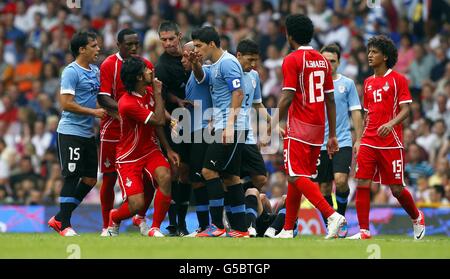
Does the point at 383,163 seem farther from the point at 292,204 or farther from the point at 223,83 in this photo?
the point at 223,83

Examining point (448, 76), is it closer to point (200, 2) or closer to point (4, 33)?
point (200, 2)

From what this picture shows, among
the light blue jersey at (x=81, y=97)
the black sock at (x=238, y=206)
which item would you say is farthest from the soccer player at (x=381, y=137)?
the light blue jersey at (x=81, y=97)

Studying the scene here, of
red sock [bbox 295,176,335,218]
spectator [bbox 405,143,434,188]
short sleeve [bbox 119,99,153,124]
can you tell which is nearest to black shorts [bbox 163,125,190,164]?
short sleeve [bbox 119,99,153,124]

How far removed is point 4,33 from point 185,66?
1273 centimetres

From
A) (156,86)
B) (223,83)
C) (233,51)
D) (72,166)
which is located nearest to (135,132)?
(156,86)

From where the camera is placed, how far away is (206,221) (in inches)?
573

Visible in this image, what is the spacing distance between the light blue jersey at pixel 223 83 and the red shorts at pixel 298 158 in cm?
85

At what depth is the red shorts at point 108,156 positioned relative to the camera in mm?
14438

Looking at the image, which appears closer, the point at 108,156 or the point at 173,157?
the point at 173,157

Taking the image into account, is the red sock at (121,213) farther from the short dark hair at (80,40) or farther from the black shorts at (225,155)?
the short dark hair at (80,40)

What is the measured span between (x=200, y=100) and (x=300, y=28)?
67.6 inches

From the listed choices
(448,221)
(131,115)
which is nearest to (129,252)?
(131,115)

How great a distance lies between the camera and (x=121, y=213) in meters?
13.8

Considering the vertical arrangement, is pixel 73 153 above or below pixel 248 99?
below
